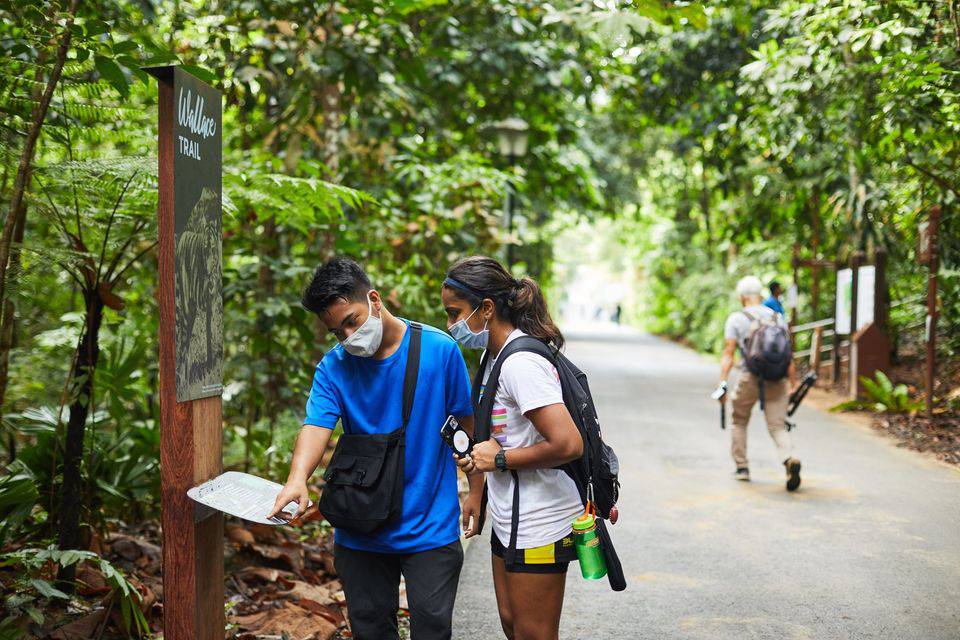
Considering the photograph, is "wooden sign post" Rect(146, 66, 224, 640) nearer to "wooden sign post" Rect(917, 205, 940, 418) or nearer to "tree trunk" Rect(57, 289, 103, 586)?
"tree trunk" Rect(57, 289, 103, 586)

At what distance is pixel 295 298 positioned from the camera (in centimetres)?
695

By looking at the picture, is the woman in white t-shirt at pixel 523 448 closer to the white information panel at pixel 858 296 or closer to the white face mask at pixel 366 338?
the white face mask at pixel 366 338

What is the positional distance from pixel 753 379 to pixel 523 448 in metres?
6.22

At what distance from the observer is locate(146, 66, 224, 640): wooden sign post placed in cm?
301

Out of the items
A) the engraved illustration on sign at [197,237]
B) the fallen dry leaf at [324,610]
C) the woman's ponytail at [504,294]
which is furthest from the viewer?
the fallen dry leaf at [324,610]

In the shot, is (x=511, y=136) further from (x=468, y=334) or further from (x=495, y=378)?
(x=495, y=378)

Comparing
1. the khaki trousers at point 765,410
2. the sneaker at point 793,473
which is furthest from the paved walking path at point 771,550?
the khaki trousers at point 765,410

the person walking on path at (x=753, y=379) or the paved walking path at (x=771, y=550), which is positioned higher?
the person walking on path at (x=753, y=379)

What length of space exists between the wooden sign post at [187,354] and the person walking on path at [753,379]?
6.21 metres

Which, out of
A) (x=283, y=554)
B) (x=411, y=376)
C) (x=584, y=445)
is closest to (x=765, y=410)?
(x=283, y=554)

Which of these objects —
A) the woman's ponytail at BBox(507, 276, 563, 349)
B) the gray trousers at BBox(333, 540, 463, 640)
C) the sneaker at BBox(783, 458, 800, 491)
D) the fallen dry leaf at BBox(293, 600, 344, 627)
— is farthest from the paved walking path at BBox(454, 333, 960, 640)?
the woman's ponytail at BBox(507, 276, 563, 349)

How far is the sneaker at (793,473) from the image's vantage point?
8312 mm

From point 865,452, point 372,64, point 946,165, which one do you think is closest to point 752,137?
point 946,165

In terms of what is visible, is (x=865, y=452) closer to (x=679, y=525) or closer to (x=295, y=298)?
(x=679, y=525)
